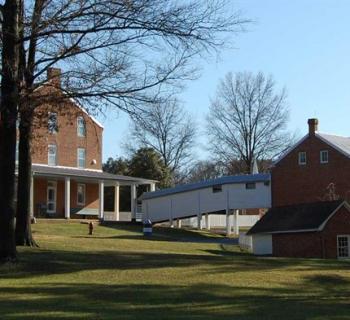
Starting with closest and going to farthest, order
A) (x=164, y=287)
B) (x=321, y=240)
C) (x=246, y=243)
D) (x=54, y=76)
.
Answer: (x=164, y=287)
(x=54, y=76)
(x=321, y=240)
(x=246, y=243)

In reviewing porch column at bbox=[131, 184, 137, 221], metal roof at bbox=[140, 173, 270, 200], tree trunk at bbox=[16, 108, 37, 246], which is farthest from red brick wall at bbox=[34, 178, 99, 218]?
tree trunk at bbox=[16, 108, 37, 246]

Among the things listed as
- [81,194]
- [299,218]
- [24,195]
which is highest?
[81,194]

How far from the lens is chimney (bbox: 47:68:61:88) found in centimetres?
A: 1795

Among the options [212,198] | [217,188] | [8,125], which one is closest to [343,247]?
[217,188]

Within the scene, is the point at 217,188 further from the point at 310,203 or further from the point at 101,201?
the point at 310,203

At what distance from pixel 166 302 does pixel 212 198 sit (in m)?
40.4

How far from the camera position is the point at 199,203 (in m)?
54.6

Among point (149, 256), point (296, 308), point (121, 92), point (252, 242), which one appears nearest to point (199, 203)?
point (252, 242)

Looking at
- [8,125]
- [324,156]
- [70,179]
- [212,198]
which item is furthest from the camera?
[212,198]

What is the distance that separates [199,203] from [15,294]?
4110 cm

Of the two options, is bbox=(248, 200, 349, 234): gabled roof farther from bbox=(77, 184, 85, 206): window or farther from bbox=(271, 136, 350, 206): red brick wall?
bbox=(77, 184, 85, 206): window

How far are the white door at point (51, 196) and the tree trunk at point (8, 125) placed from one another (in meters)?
33.2

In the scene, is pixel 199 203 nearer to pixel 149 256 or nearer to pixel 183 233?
pixel 183 233

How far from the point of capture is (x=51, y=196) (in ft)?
168
